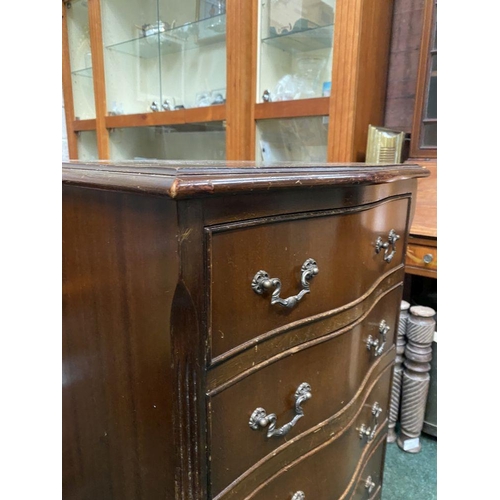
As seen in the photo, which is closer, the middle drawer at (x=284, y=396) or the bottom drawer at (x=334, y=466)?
the middle drawer at (x=284, y=396)

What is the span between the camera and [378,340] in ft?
2.49

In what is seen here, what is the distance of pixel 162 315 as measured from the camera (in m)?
0.41

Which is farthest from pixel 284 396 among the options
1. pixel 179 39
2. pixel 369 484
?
pixel 179 39

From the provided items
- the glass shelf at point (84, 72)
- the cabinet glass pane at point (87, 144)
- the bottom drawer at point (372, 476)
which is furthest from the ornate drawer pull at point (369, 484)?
the glass shelf at point (84, 72)

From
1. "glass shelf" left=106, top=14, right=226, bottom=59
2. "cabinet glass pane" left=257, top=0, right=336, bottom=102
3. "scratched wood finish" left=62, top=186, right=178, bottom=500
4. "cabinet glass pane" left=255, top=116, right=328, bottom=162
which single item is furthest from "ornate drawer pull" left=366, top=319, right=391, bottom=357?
"glass shelf" left=106, top=14, right=226, bottom=59

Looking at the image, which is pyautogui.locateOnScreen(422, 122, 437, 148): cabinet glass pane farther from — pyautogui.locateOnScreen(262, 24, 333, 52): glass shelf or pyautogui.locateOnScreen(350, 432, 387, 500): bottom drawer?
pyautogui.locateOnScreen(350, 432, 387, 500): bottom drawer

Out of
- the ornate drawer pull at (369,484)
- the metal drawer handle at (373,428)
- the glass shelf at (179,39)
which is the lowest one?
the ornate drawer pull at (369,484)

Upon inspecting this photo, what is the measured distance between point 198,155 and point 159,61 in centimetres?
45

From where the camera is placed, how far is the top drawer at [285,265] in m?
0.41

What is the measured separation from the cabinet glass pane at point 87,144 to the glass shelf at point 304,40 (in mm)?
1077

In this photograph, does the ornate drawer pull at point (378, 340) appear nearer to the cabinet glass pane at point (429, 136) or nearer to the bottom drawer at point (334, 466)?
the bottom drawer at point (334, 466)

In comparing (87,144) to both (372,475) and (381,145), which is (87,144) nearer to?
(381,145)
